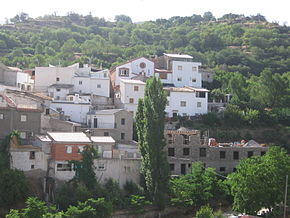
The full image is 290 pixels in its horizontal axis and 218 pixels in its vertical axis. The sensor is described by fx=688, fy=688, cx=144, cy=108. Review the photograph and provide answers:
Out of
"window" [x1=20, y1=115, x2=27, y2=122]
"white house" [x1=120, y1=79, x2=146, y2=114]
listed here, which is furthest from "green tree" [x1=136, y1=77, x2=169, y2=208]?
"white house" [x1=120, y1=79, x2=146, y2=114]

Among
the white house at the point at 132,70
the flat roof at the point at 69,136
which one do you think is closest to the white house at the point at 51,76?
the white house at the point at 132,70

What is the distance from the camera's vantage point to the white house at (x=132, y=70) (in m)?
66.1

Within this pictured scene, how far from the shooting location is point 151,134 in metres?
47.9

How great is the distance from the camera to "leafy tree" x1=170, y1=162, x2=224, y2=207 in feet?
156

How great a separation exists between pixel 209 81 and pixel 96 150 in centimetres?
2876

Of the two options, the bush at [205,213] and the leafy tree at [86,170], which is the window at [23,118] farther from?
the bush at [205,213]

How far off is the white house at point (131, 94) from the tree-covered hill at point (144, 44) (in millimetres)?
18371

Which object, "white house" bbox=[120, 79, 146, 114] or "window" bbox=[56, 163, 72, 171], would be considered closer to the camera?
"window" bbox=[56, 163, 72, 171]

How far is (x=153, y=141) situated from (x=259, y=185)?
780cm

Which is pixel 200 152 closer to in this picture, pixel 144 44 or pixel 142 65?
pixel 142 65

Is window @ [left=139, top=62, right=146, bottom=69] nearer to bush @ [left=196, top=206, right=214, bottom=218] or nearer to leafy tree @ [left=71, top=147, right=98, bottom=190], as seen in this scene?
leafy tree @ [left=71, top=147, right=98, bottom=190]

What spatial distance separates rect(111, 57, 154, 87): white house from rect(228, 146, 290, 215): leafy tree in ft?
69.8

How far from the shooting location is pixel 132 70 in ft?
220

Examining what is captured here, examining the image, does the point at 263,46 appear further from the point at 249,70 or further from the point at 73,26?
the point at 73,26
